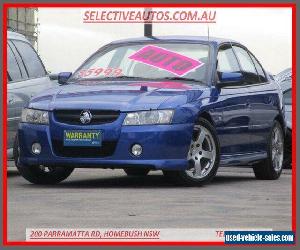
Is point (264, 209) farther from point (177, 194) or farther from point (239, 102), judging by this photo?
point (239, 102)

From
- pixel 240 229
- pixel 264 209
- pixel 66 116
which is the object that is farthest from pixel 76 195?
pixel 240 229

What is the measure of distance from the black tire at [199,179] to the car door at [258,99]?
1.17 m

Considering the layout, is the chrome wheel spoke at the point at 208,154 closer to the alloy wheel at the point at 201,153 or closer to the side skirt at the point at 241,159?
the alloy wheel at the point at 201,153

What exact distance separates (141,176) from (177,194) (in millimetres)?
2832

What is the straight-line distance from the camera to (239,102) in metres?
13.3

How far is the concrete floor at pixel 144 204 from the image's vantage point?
9.19 meters

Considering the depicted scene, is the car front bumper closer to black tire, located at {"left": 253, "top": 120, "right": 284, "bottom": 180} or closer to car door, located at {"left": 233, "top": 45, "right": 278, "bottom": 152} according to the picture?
car door, located at {"left": 233, "top": 45, "right": 278, "bottom": 152}

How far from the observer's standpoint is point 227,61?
44.5 ft

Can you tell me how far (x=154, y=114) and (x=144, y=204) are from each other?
1463mm

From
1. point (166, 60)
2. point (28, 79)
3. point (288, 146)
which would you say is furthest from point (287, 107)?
point (166, 60)

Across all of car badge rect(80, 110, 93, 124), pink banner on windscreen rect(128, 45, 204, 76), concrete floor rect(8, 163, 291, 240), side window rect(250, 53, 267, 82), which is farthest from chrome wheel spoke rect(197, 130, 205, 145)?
side window rect(250, 53, 267, 82)

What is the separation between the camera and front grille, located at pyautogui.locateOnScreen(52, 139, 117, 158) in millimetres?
11852

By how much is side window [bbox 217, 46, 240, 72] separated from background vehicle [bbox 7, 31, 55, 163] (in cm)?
228

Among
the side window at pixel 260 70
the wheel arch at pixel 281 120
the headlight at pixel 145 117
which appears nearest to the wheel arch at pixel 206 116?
the headlight at pixel 145 117
